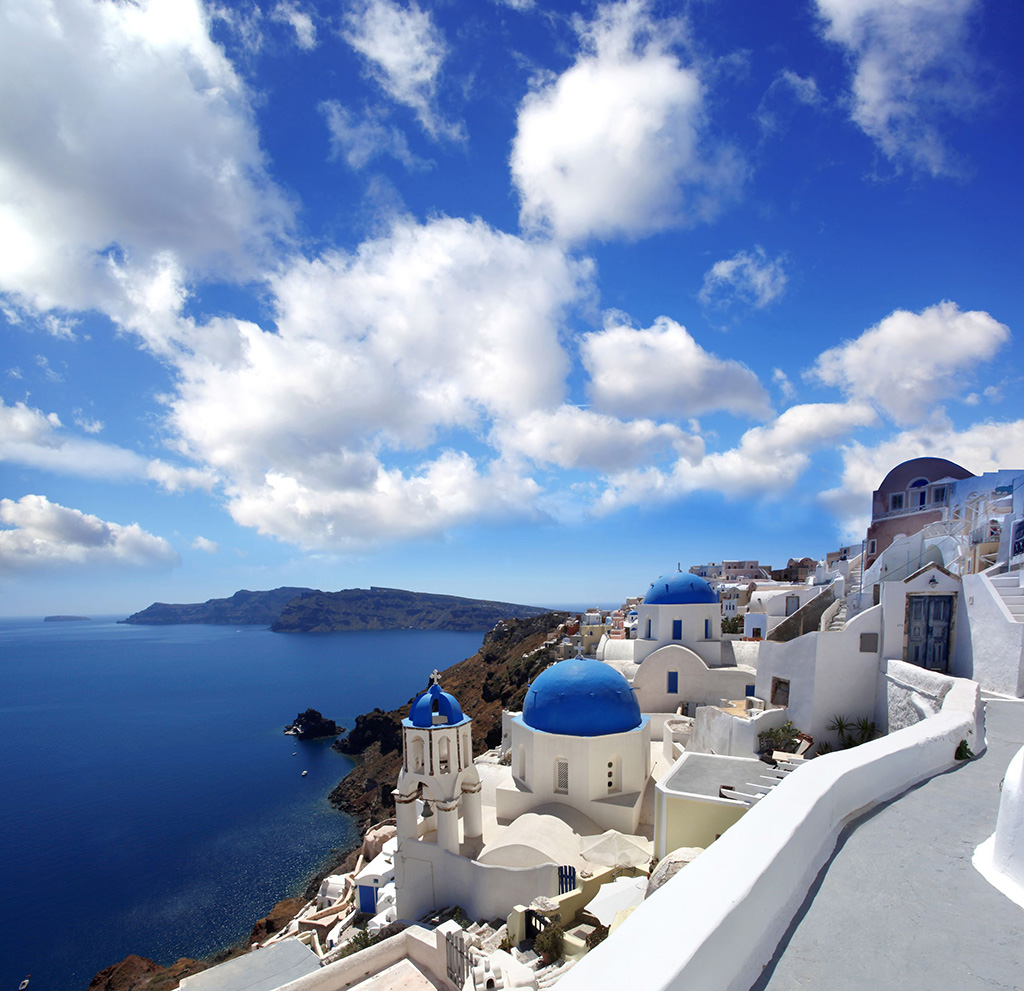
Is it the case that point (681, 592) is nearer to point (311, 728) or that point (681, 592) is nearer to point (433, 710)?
point (433, 710)

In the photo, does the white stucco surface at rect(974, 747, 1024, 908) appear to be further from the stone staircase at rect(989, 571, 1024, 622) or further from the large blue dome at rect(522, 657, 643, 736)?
the large blue dome at rect(522, 657, 643, 736)

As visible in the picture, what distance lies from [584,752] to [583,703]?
3.88ft

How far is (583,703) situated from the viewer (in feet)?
50.9

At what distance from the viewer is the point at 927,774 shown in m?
5.29

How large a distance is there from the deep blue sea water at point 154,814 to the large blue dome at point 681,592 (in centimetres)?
2343

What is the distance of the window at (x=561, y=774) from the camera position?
15281mm

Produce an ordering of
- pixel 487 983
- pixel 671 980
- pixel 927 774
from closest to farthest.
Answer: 1. pixel 671 980
2. pixel 927 774
3. pixel 487 983

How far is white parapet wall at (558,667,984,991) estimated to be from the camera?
6.17ft

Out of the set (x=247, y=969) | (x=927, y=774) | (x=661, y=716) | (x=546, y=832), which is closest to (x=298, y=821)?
(x=247, y=969)

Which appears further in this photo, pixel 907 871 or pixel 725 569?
pixel 725 569

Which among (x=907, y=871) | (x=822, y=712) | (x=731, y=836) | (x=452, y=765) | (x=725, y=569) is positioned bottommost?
(x=452, y=765)

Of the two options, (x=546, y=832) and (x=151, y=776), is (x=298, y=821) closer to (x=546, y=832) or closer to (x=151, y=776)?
(x=151, y=776)

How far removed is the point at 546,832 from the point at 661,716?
8173 millimetres

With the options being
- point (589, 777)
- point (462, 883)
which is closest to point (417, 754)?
point (462, 883)
